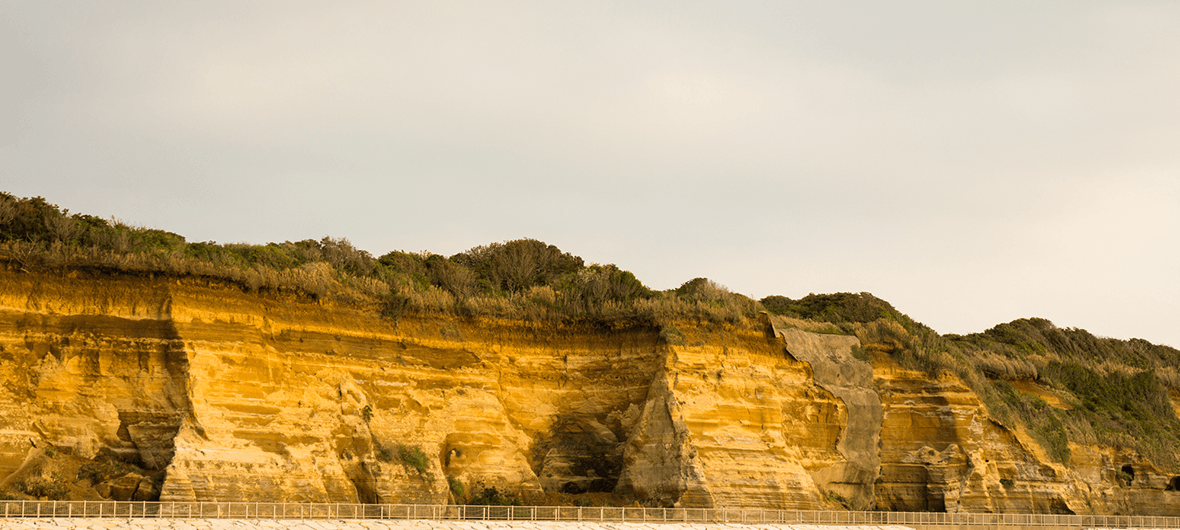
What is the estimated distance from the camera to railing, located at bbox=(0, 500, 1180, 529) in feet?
66.9

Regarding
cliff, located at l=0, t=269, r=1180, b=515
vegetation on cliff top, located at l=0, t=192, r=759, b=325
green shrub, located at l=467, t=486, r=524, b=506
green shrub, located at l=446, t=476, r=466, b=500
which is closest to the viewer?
cliff, located at l=0, t=269, r=1180, b=515

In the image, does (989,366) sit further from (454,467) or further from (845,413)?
(454,467)

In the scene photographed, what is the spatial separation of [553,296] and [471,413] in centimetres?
462

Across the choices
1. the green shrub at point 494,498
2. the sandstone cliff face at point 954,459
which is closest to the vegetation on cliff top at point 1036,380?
the sandstone cliff face at point 954,459

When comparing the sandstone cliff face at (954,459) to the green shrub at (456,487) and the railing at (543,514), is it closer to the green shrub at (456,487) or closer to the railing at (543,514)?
the railing at (543,514)

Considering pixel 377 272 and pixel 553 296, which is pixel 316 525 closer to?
pixel 377 272

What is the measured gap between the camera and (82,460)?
903 inches

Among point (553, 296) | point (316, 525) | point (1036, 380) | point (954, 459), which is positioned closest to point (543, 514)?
point (316, 525)

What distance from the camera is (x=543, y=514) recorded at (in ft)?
83.4

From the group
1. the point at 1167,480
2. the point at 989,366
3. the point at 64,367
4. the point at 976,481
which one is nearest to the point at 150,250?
the point at 64,367

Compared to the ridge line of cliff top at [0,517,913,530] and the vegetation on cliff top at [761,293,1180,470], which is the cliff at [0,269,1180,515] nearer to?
the vegetation on cliff top at [761,293,1180,470]

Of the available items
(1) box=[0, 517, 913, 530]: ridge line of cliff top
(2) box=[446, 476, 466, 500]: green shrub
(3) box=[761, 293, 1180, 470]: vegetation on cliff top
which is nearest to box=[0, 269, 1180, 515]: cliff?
(2) box=[446, 476, 466, 500]: green shrub

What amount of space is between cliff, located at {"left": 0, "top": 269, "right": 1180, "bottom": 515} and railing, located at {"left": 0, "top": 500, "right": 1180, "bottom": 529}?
2.61 ft

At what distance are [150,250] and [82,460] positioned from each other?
513cm
